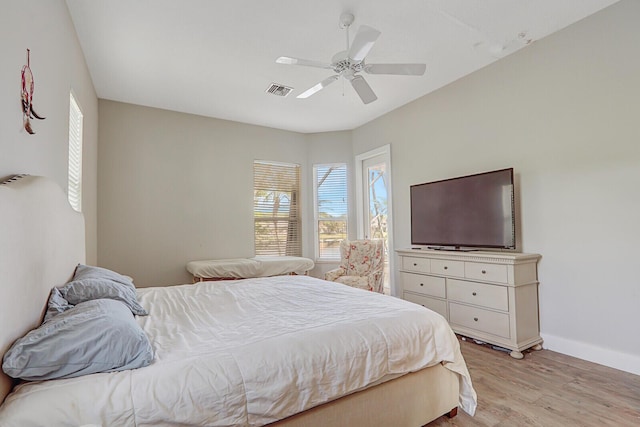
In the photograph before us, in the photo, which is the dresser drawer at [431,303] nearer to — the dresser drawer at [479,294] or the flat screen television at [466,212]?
the dresser drawer at [479,294]

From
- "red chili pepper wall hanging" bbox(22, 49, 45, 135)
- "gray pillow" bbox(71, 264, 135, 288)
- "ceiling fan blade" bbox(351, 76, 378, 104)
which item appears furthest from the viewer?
"ceiling fan blade" bbox(351, 76, 378, 104)

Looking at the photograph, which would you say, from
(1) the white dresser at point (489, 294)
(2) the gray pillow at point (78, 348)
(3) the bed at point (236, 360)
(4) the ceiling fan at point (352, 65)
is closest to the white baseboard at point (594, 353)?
(1) the white dresser at point (489, 294)

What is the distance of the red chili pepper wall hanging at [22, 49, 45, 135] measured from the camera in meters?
1.56

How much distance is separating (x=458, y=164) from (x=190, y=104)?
11.2 feet

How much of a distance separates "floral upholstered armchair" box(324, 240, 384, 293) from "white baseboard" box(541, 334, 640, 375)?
1.80 meters

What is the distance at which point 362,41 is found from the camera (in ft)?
6.93

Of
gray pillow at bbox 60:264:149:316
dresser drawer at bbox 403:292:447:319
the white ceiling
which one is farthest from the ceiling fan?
dresser drawer at bbox 403:292:447:319

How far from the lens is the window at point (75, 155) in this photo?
272cm

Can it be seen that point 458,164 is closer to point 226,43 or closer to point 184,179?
point 226,43

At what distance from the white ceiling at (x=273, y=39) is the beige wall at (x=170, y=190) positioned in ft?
1.62

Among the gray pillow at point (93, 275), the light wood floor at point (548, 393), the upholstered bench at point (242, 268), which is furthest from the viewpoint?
the upholstered bench at point (242, 268)

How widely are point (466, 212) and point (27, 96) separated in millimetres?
3470

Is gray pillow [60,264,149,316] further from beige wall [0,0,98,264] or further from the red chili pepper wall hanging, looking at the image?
the red chili pepper wall hanging

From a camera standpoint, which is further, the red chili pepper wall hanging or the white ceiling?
the white ceiling
